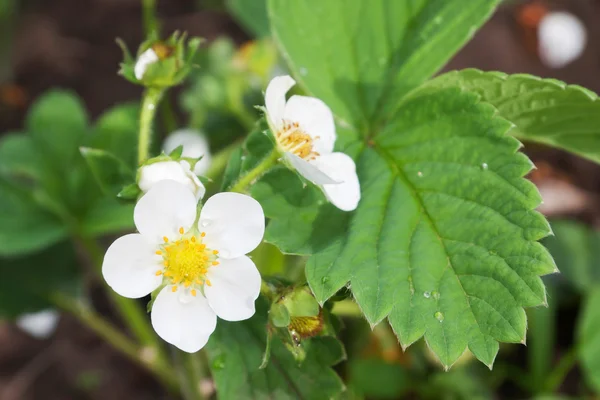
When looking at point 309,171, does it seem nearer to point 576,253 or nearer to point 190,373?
point 190,373

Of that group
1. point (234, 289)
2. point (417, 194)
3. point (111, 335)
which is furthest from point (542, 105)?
point (111, 335)

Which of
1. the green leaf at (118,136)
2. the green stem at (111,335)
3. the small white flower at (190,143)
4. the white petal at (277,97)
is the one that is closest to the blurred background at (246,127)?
the small white flower at (190,143)

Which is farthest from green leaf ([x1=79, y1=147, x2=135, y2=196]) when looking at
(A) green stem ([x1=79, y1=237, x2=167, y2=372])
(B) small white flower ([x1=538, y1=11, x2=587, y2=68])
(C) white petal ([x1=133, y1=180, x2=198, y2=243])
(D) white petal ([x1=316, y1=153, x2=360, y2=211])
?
(B) small white flower ([x1=538, y1=11, x2=587, y2=68])

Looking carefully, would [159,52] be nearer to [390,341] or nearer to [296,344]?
[296,344]

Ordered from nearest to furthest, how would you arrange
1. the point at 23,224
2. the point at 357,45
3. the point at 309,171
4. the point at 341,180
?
1. the point at 309,171
2. the point at 341,180
3. the point at 357,45
4. the point at 23,224

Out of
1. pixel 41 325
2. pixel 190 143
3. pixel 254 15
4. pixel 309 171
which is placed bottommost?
pixel 41 325

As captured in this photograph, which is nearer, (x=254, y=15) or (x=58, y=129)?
(x=58, y=129)

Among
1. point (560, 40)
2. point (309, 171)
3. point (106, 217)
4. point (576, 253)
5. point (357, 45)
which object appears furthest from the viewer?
point (560, 40)
